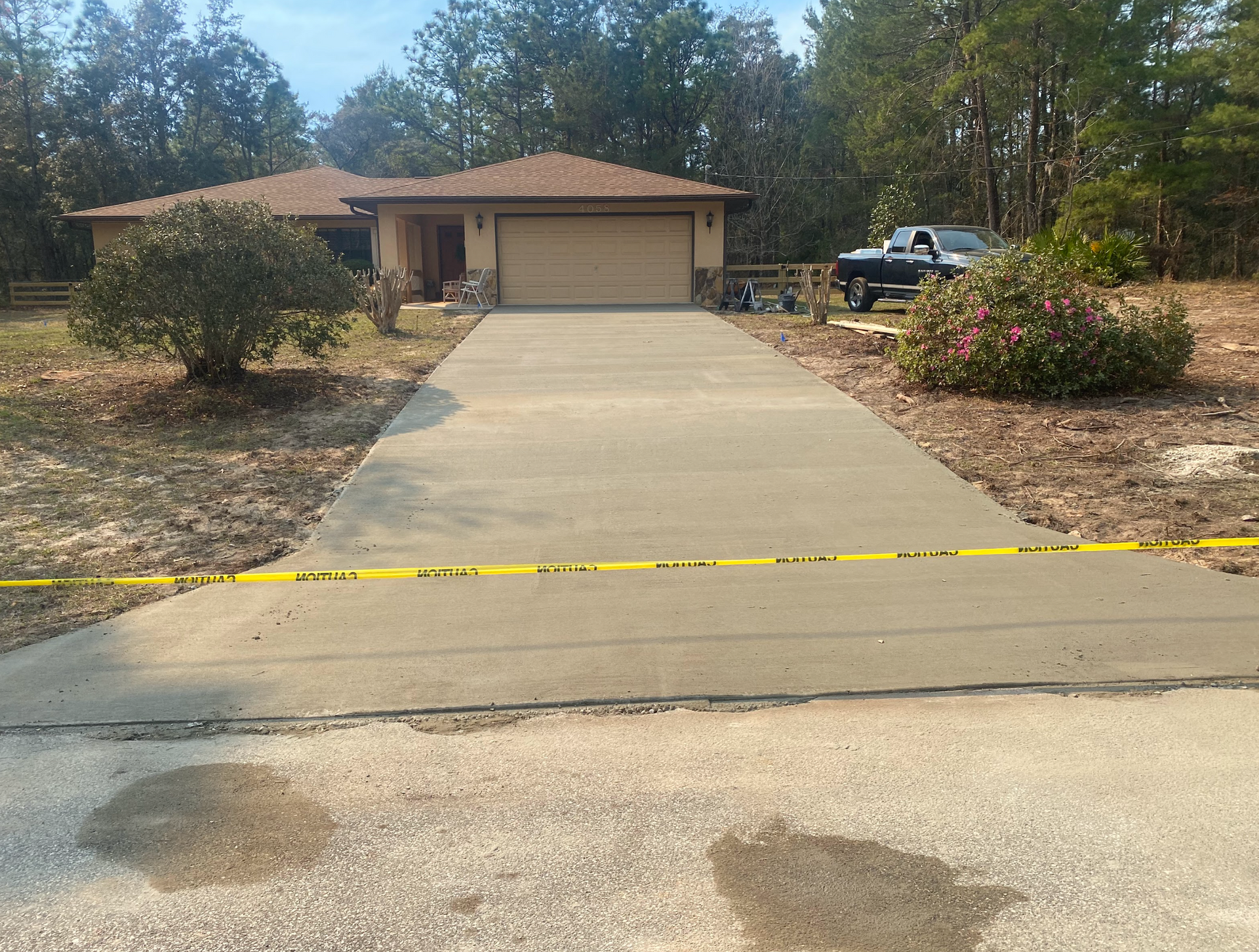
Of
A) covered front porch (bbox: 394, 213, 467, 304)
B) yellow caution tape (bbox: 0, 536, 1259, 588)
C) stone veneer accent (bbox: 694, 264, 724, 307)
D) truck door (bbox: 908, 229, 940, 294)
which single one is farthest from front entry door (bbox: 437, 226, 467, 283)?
yellow caution tape (bbox: 0, 536, 1259, 588)

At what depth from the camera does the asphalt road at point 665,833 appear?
2.74 m

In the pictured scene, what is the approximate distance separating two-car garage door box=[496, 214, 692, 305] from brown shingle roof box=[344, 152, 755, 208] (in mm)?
745

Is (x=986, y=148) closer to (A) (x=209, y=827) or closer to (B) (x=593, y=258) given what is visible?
(B) (x=593, y=258)

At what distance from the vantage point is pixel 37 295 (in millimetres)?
29859

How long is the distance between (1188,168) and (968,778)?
2812cm

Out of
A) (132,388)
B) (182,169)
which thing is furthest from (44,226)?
(132,388)

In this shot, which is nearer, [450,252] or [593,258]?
[593,258]

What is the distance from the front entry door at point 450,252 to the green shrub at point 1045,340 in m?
21.1

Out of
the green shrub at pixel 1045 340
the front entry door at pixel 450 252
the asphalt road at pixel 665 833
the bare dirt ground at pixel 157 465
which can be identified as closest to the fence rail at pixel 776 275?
the front entry door at pixel 450 252

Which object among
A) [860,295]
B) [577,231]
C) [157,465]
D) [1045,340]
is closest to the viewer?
[157,465]

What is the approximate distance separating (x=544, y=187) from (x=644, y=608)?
21.0 metres

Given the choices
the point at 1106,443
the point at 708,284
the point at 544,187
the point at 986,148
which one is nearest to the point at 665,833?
the point at 1106,443

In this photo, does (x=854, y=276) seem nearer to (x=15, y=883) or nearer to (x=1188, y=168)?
(x=1188, y=168)

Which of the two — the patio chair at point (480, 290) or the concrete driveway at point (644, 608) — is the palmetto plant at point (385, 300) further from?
the concrete driveway at point (644, 608)
